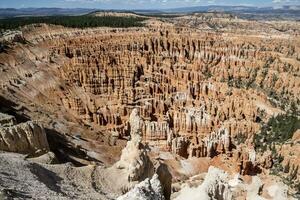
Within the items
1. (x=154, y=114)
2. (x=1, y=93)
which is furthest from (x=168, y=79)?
(x=1, y=93)

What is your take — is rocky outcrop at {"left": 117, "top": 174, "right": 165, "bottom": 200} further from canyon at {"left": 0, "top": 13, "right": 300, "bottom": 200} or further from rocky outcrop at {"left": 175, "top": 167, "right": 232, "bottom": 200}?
rocky outcrop at {"left": 175, "top": 167, "right": 232, "bottom": 200}

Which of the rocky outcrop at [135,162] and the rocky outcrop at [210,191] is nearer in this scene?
the rocky outcrop at [210,191]

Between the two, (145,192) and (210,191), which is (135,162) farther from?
(145,192)

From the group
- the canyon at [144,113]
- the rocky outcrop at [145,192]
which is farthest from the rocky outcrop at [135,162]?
the rocky outcrop at [145,192]

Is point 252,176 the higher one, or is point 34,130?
point 34,130

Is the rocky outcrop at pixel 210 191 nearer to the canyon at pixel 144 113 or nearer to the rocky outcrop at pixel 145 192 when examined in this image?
the canyon at pixel 144 113

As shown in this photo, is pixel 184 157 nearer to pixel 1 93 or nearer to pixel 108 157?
pixel 108 157

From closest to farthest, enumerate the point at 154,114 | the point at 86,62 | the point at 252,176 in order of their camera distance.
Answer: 1. the point at 252,176
2. the point at 154,114
3. the point at 86,62
